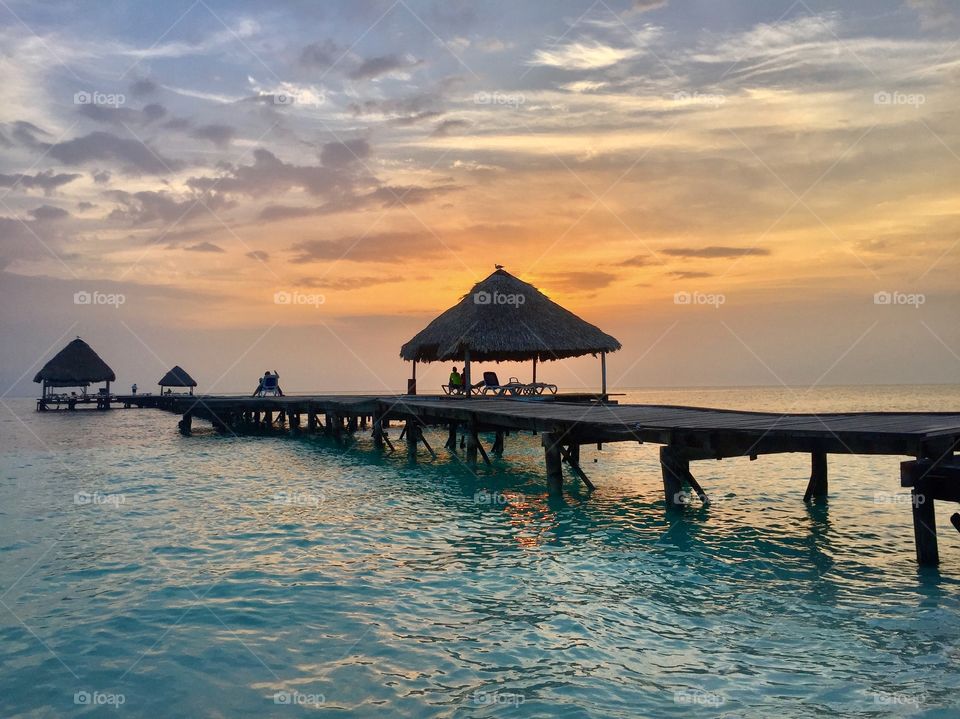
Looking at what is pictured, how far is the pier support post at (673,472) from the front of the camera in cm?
1021

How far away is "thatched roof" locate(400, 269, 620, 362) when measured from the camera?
77.9 ft

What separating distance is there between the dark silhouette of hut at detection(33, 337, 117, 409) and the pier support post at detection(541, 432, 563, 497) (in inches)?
2283

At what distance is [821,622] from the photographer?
5.66 metres

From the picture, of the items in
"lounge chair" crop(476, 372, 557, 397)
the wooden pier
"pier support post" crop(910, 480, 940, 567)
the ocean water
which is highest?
"lounge chair" crop(476, 372, 557, 397)

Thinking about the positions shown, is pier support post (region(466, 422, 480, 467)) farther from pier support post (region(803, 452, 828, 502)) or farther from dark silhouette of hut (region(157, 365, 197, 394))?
dark silhouette of hut (region(157, 365, 197, 394))

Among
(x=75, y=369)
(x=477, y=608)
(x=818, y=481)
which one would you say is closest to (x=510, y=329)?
(x=818, y=481)

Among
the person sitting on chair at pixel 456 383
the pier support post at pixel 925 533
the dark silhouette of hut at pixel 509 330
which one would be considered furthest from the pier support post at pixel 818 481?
the person sitting on chair at pixel 456 383

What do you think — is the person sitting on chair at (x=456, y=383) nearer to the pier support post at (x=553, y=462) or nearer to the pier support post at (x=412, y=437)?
the pier support post at (x=412, y=437)

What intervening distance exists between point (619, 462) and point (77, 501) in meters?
13.2

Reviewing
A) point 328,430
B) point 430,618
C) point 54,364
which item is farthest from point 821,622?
point 54,364

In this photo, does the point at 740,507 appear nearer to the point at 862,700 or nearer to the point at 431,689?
the point at 862,700

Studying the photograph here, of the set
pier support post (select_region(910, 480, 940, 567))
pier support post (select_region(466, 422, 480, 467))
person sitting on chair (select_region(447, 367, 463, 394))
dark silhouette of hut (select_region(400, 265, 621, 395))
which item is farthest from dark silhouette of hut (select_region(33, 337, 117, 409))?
pier support post (select_region(910, 480, 940, 567))

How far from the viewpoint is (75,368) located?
189 ft

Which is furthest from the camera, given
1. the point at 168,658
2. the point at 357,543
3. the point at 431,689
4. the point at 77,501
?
the point at 77,501
